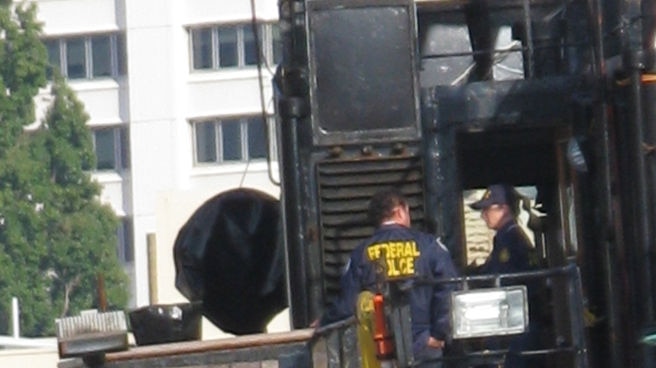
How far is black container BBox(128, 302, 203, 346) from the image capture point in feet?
41.7

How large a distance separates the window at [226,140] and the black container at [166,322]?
164 ft

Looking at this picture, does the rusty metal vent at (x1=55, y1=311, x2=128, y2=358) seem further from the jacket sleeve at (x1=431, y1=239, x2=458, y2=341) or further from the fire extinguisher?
the fire extinguisher

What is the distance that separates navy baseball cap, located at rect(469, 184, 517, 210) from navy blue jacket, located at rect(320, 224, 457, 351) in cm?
112

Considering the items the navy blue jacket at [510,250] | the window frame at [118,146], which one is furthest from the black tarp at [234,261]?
the window frame at [118,146]

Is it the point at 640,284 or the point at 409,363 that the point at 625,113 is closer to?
the point at 640,284

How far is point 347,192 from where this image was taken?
→ 36.8 feet

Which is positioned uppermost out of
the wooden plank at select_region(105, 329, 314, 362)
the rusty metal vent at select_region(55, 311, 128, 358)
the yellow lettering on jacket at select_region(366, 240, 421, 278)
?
the yellow lettering on jacket at select_region(366, 240, 421, 278)

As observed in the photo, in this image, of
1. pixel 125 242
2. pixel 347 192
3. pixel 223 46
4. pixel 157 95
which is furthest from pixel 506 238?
pixel 125 242

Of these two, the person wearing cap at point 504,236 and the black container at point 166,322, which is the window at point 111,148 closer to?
the black container at point 166,322

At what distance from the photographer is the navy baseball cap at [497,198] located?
11.5 meters

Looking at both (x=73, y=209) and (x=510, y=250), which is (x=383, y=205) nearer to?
(x=510, y=250)

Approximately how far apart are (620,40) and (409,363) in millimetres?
1856

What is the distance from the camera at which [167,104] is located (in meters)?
61.8

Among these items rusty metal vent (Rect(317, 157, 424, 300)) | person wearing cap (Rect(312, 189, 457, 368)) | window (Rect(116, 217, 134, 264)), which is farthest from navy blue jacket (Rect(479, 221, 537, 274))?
window (Rect(116, 217, 134, 264))
